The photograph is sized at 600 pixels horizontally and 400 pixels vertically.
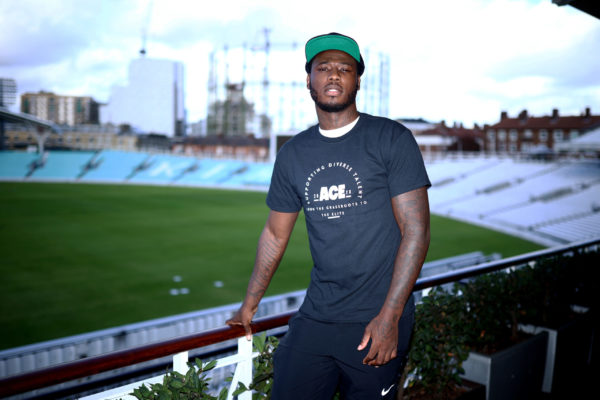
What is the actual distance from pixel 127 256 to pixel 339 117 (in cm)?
1786

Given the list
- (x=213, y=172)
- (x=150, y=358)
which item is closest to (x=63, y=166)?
(x=213, y=172)

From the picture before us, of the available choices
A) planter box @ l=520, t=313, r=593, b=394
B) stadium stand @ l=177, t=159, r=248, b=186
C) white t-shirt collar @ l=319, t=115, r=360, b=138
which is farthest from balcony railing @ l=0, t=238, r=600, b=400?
stadium stand @ l=177, t=159, r=248, b=186

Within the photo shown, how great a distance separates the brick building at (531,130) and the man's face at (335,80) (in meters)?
55.4

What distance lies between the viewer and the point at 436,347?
2.79 metres

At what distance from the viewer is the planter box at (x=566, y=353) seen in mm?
3641

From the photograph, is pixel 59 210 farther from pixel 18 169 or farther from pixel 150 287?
pixel 18 169

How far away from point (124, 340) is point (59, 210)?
78.8 ft

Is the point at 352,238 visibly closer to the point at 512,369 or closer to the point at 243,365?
the point at 243,365

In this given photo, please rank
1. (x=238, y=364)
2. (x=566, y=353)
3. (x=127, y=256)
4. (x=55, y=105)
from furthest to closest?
(x=55, y=105) → (x=127, y=256) → (x=566, y=353) → (x=238, y=364)

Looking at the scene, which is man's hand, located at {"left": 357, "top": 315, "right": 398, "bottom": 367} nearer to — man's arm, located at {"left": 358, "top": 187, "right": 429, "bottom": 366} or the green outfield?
man's arm, located at {"left": 358, "top": 187, "right": 429, "bottom": 366}

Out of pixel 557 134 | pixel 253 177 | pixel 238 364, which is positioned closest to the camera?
pixel 238 364

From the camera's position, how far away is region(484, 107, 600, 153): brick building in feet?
171

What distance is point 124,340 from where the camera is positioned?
7.77 m

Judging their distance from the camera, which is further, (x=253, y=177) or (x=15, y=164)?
(x=15, y=164)
